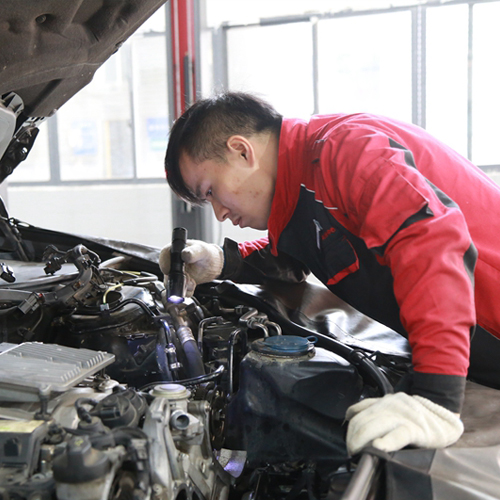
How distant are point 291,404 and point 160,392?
12.6 inches

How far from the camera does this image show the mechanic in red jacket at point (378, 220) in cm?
89

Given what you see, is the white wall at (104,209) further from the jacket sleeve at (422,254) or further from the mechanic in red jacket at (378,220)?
the jacket sleeve at (422,254)

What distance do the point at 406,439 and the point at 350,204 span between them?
0.53 m

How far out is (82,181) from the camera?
4938 millimetres

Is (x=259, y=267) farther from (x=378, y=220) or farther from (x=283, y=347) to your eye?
(x=378, y=220)

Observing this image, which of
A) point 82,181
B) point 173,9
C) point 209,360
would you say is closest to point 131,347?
point 209,360

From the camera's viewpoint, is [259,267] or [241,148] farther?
[259,267]

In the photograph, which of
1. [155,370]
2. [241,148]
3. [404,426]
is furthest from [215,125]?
[404,426]

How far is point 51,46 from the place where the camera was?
3.48ft

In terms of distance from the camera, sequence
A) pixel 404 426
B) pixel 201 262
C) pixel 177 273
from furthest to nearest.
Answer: pixel 201 262 → pixel 177 273 → pixel 404 426

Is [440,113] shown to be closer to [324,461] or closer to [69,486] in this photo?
[324,461]

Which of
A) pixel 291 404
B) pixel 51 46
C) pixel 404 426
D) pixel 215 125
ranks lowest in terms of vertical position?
pixel 291 404

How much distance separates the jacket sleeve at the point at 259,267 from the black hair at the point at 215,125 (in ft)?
1.42

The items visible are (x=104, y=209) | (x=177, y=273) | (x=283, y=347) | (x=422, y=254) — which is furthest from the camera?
(x=104, y=209)
